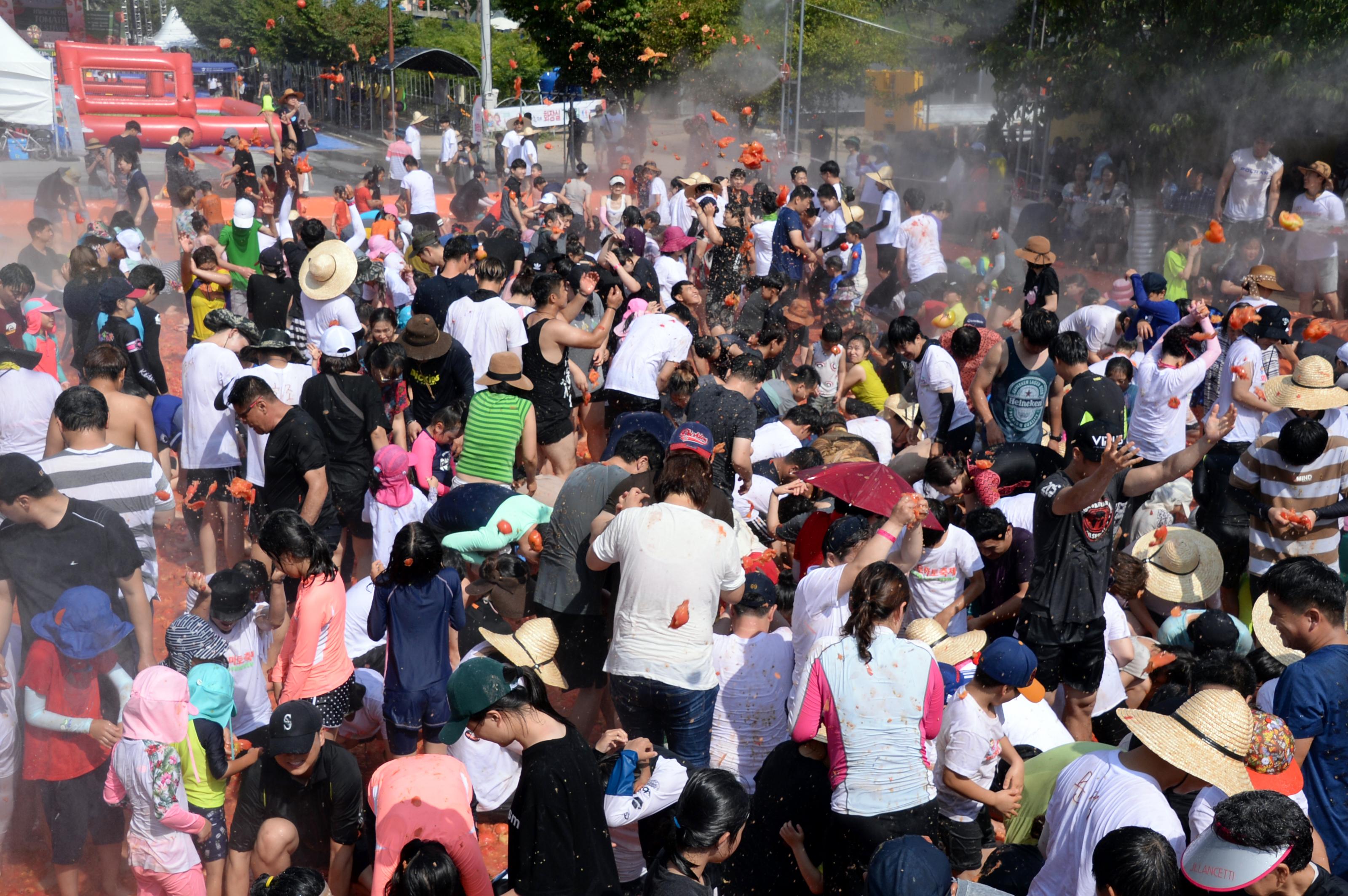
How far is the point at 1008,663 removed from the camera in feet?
12.0

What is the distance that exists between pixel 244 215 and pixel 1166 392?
25.7ft

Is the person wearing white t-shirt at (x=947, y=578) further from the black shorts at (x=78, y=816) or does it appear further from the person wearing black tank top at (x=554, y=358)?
the black shorts at (x=78, y=816)

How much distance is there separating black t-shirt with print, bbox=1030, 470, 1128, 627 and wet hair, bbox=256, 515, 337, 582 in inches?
120

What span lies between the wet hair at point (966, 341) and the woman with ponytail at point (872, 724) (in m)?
3.87

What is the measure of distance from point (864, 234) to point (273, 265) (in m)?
6.33

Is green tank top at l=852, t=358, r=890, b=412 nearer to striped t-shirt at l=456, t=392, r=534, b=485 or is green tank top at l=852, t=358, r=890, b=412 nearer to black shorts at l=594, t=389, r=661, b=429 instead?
black shorts at l=594, t=389, r=661, b=429

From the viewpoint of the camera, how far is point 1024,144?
59.4ft

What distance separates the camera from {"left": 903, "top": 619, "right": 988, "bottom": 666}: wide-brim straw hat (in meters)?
4.35

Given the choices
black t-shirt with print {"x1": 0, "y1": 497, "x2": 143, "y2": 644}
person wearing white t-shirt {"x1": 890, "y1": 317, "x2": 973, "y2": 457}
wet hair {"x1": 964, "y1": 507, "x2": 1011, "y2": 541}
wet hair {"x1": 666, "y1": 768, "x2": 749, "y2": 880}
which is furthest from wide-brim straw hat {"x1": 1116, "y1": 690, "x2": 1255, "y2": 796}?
black t-shirt with print {"x1": 0, "y1": 497, "x2": 143, "y2": 644}

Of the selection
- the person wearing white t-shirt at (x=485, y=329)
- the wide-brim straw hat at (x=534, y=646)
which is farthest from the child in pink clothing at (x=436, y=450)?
the wide-brim straw hat at (x=534, y=646)

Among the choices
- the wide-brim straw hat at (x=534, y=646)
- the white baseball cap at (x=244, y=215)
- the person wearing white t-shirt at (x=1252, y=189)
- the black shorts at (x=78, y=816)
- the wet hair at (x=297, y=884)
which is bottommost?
the black shorts at (x=78, y=816)

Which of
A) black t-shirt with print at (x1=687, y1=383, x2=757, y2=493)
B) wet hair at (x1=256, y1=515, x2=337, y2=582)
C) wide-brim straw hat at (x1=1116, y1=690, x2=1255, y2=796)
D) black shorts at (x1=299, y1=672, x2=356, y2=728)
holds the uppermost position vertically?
black t-shirt with print at (x1=687, y1=383, x2=757, y2=493)

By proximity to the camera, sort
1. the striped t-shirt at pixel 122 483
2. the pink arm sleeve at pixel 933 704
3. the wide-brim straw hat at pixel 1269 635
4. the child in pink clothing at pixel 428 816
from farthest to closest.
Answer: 1. the striped t-shirt at pixel 122 483
2. the wide-brim straw hat at pixel 1269 635
3. the pink arm sleeve at pixel 933 704
4. the child in pink clothing at pixel 428 816

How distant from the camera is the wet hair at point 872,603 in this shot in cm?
339
